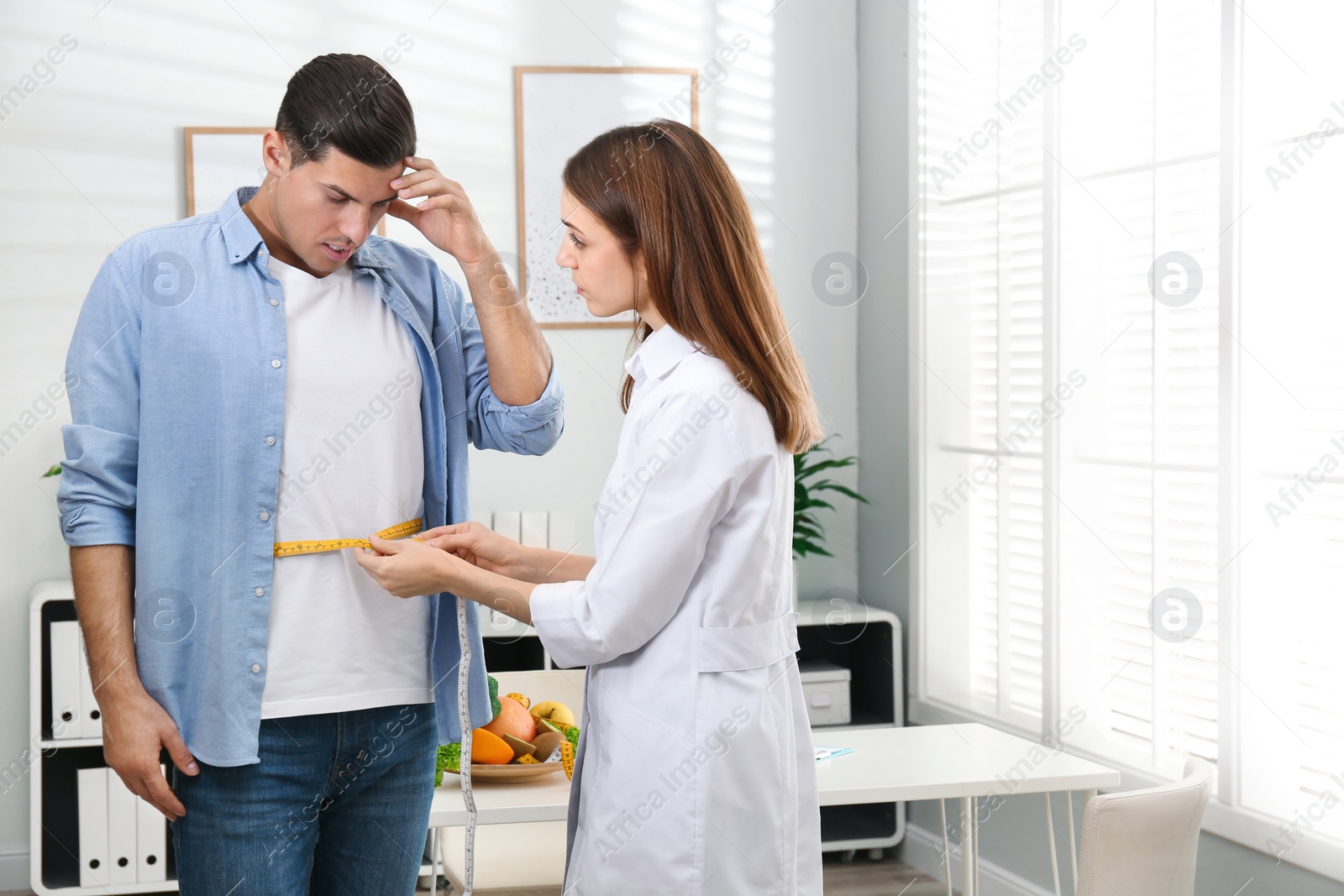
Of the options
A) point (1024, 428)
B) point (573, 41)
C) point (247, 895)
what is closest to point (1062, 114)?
point (1024, 428)

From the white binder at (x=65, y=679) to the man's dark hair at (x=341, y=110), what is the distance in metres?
2.46

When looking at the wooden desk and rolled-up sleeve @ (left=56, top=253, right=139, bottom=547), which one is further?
the wooden desk

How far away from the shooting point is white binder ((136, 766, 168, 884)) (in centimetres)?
341

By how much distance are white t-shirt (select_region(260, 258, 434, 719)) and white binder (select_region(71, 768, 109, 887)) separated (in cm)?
244

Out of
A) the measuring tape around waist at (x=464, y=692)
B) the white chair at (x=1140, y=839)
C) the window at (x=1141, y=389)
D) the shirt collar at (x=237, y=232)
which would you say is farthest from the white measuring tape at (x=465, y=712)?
the window at (x=1141, y=389)

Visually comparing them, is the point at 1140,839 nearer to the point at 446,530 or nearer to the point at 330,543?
the point at 446,530

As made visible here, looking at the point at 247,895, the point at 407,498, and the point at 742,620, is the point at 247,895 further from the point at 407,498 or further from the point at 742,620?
the point at 742,620

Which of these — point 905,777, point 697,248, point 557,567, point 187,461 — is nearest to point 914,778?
point 905,777

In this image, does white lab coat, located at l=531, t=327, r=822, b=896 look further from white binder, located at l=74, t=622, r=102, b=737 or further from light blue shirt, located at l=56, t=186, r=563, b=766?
white binder, located at l=74, t=622, r=102, b=737

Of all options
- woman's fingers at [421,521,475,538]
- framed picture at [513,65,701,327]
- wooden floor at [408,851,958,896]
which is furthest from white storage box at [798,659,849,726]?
woman's fingers at [421,521,475,538]

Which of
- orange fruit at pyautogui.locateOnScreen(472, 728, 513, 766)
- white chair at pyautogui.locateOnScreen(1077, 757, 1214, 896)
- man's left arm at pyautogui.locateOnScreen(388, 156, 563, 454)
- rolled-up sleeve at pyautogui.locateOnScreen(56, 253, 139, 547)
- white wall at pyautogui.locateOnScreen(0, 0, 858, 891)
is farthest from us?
white wall at pyautogui.locateOnScreen(0, 0, 858, 891)

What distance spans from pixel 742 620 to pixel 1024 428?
2.16 meters

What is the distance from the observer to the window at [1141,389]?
2439 millimetres

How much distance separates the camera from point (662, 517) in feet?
4.40
